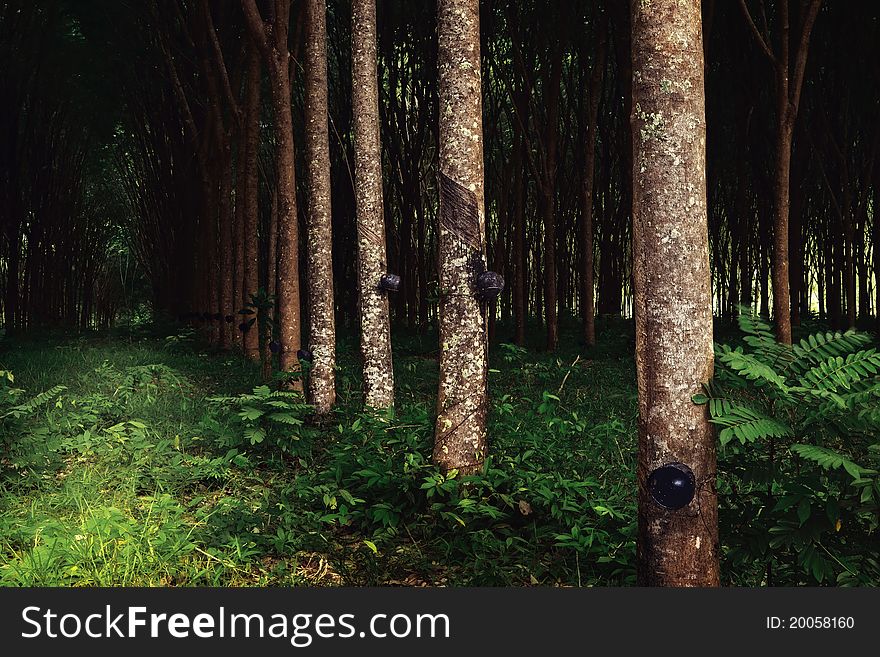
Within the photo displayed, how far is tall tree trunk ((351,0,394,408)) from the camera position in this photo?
6207 millimetres

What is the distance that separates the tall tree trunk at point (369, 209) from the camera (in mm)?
6207

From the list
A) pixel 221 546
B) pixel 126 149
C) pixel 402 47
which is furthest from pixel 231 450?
pixel 126 149

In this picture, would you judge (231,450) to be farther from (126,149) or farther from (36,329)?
(126,149)

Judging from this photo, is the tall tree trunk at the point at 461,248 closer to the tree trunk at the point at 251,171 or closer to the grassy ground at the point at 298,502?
the grassy ground at the point at 298,502

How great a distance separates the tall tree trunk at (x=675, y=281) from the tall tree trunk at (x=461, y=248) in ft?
5.27

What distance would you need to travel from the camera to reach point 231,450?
5016 mm

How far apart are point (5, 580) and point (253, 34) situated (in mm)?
5740

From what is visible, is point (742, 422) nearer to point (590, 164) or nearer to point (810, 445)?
point (810, 445)

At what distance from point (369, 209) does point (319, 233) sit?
0.54 m

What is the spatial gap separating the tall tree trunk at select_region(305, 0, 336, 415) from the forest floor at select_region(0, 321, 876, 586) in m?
0.35

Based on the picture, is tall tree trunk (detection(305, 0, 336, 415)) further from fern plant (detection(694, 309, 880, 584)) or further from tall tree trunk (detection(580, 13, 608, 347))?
tall tree trunk (detection(580, 13, 608, 347))

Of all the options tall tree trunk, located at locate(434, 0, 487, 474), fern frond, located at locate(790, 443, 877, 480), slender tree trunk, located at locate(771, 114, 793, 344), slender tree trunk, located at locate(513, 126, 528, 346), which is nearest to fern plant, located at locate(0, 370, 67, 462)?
tall tree trunk, located at locate(434, 0, 487, 474)

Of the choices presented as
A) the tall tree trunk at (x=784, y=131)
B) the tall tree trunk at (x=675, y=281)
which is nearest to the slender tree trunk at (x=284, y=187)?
the tall tree trunk at (x=675, y=281)

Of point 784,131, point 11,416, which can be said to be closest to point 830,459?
point 11,416
